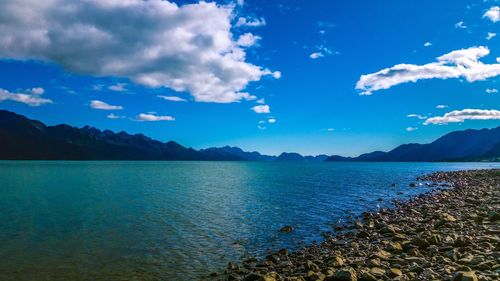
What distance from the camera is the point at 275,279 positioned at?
16234mm

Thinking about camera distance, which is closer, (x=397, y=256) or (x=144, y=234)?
(x=397, y=256)

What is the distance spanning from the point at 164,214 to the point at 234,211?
807 centimetres

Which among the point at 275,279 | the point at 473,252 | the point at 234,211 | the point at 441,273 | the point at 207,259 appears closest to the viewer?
the point at 441,273

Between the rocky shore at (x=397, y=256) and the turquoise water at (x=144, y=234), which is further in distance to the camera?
the turquoise water at (x=144, y=234)

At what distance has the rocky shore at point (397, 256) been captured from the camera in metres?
14.8

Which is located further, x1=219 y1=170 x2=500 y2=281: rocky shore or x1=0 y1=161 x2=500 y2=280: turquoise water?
x1=0 y1=161 x2=500 y2=280: turquoise water

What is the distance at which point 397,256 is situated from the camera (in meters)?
18.4

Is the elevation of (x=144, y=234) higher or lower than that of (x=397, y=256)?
lower

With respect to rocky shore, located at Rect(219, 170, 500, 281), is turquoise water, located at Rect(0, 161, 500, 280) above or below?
below

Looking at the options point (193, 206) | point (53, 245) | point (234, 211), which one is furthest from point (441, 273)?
point (193, 206)

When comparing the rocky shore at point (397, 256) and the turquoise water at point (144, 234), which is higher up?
the rocky shore at point (397, 256)

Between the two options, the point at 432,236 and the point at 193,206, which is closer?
the point at 432,236

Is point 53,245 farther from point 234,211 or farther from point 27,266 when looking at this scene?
point 234,211

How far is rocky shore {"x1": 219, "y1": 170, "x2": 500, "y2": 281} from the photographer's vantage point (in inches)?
582
